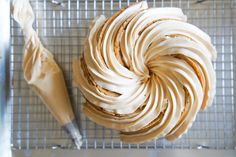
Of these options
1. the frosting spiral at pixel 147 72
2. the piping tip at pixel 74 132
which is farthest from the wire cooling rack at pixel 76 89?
the frosting spiral at pixel 147 72

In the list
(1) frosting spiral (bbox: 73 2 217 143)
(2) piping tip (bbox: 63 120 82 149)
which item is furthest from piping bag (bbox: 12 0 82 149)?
(1) frosting spiral (bbox: 73 2 217 143)

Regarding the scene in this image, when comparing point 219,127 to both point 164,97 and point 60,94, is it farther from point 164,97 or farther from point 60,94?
point 60,94

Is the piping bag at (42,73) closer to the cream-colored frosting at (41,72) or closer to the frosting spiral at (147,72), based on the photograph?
the cream-colored frosting at (41,72)

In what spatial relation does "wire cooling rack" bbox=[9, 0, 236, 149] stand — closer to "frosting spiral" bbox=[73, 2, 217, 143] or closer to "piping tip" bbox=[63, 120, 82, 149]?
"piping tip" bbox=[63, 120, 82, 149]

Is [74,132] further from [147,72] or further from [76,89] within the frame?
[147,72]

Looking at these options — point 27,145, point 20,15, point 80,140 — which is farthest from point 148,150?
point 20,15

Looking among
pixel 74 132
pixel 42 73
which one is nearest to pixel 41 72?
pixel 42 73
